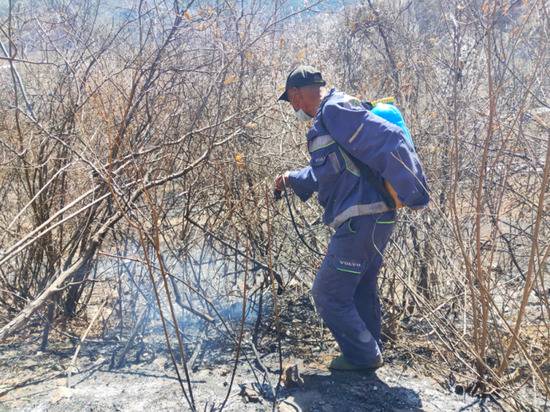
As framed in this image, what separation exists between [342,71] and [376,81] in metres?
0.80

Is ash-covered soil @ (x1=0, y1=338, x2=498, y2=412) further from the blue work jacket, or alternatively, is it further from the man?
the blue work jacket

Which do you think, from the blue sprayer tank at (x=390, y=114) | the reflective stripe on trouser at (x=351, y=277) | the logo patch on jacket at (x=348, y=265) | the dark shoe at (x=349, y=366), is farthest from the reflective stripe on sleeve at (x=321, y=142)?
the dark shoe at (x=349, y=366)

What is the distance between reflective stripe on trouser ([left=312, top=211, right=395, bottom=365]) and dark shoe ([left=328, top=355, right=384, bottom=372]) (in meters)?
0.03

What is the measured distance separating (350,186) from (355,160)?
0.47ft

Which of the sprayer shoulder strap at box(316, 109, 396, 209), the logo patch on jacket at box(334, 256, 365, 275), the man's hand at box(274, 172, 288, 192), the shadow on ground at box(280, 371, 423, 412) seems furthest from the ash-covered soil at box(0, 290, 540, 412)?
the sprayer shoulder strap at box(316, 109, 396, 209)

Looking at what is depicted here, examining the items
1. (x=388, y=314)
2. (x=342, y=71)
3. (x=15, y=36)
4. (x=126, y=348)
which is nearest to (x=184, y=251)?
(x=126, y=348)

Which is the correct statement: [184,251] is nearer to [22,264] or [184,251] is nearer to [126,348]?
[126,348]

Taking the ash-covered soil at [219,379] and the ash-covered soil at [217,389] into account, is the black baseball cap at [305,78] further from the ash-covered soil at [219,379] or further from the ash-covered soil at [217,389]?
the ash-covered soil at [217,389]

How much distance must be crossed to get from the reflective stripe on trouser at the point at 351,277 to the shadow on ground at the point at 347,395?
0.12 metres

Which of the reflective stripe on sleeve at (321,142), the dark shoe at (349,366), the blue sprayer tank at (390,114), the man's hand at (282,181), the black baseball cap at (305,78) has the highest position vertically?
the black baseball cap at (305,78)

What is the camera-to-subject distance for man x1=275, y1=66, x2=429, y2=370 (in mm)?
2926

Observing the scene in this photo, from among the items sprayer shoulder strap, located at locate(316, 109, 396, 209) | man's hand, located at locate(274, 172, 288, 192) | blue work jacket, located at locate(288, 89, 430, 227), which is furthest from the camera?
man's hand, located at locate(274, 172, 288, 192)

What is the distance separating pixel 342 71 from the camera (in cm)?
600

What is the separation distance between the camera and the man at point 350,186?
9.60 feet
